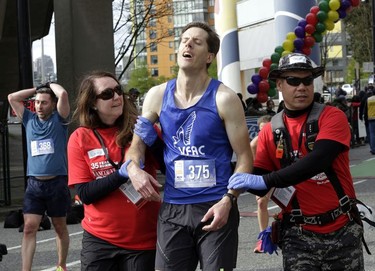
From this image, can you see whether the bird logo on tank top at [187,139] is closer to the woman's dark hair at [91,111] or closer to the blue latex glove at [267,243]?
the woman's dark hair at [91,111]

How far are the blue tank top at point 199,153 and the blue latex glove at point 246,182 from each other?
121 mm

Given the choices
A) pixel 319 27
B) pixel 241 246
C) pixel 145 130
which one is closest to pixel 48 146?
pixel 241 246

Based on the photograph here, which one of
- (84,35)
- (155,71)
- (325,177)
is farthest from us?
(155,71)

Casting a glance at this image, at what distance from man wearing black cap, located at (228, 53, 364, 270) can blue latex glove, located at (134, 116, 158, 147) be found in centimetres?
60

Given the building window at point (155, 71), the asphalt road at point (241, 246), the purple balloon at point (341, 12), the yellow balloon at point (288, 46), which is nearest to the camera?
the asphalt road at point (241, 246)

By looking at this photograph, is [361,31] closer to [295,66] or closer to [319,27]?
[319,27]

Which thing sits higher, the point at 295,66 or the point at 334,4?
the point at 334,4

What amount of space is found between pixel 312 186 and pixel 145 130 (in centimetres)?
94

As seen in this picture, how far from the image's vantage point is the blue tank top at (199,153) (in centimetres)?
412

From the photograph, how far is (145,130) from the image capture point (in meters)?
4.30

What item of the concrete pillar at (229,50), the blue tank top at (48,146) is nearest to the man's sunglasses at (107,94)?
the blue tank top at (48,146)

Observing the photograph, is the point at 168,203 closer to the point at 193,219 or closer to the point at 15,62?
the point at 193,219

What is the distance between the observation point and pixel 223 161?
4.18 metres

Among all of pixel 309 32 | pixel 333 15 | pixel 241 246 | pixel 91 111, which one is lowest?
pixel 241 246
